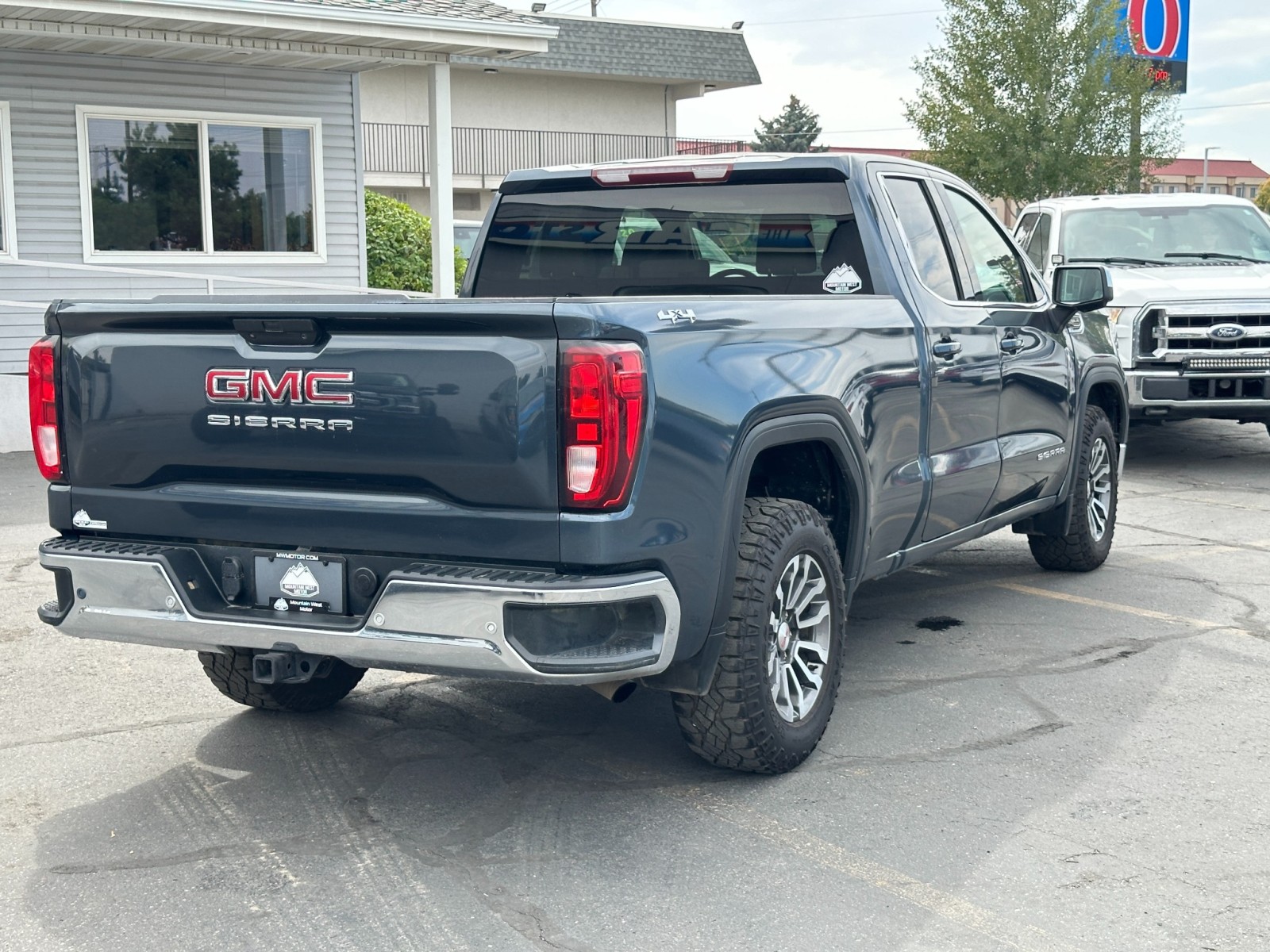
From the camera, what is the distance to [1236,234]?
12.3 meters

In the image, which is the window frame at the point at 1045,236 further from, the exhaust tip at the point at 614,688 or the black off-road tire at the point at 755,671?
the exhaust tip at the point at 614,688

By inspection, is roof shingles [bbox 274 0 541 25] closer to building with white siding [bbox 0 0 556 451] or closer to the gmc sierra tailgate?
building with white siding [bbox 0 0 556 451]

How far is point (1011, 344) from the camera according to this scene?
6215 millimetres

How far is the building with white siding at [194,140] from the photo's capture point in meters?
13.3

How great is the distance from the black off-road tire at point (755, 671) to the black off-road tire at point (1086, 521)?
3.06 metres

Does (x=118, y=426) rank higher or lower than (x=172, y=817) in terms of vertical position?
higher

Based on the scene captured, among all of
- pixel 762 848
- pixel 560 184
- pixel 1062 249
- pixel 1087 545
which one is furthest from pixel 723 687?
pixel 1062 249

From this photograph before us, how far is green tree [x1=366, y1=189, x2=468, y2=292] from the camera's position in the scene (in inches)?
734

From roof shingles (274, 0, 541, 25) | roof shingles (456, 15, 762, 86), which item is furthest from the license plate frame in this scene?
roof shingles (456, 15, 762, 86)

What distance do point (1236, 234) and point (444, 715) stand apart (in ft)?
31.2

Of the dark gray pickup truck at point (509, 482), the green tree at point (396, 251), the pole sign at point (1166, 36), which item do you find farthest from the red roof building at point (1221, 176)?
the dark gray pickup truck at point (509, 482)

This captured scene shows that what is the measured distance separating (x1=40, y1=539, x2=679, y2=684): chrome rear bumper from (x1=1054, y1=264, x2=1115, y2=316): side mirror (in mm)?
3509

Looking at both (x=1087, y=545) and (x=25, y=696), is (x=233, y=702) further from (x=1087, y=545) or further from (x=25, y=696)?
(x=1087, y=545)

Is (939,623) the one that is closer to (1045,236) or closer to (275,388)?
(275,388)
